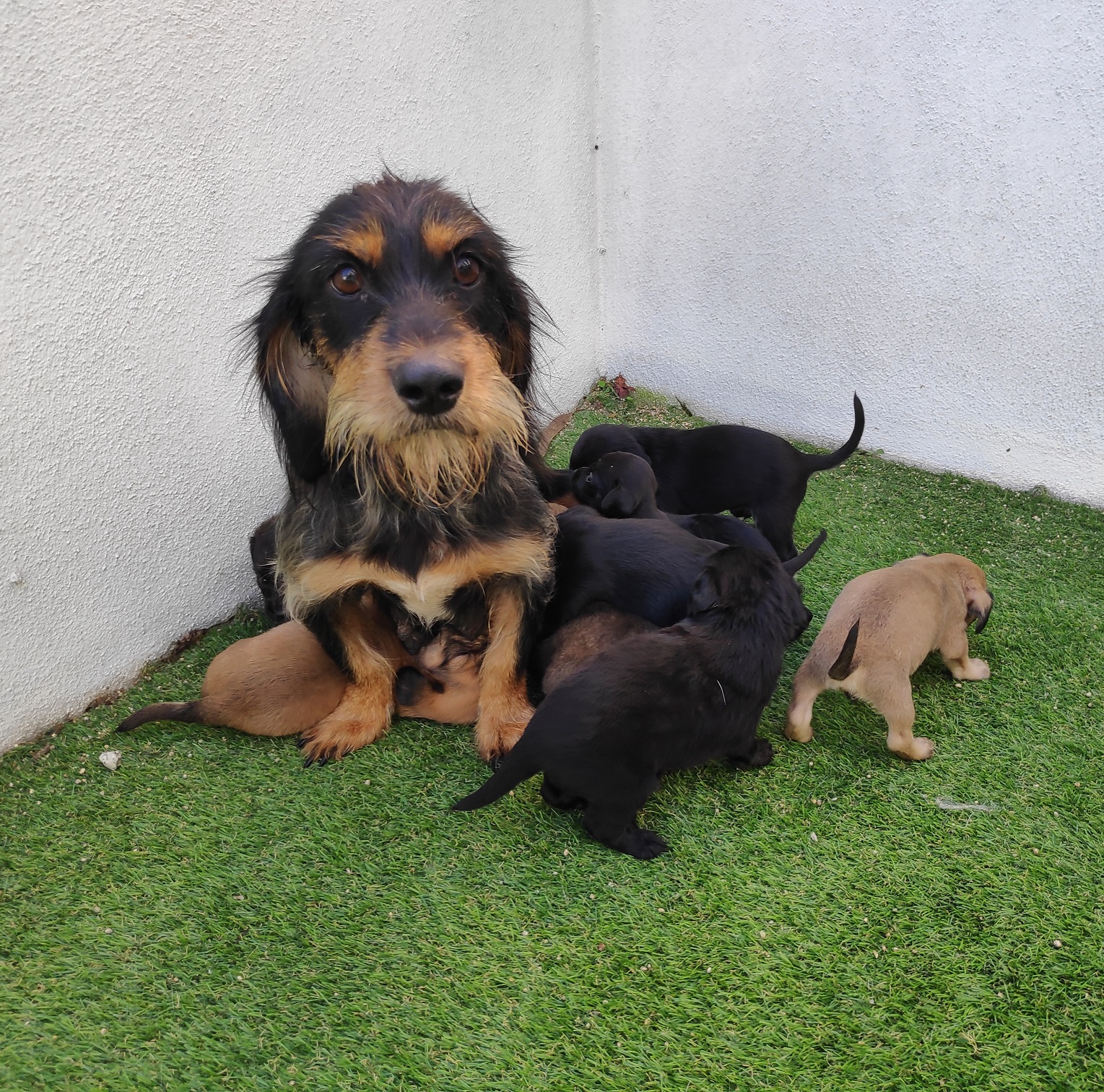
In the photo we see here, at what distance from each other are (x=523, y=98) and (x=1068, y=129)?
9.27ft

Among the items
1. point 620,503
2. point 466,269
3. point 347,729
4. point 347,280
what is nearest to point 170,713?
point 347,729

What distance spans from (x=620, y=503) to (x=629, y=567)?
545mm

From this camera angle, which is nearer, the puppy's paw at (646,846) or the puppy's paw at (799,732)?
the puppy's paw at (646,846)

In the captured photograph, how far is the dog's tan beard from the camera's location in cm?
200

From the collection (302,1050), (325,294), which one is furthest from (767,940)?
(325,294)

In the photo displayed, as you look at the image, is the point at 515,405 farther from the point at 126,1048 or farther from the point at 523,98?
the point at 523,98

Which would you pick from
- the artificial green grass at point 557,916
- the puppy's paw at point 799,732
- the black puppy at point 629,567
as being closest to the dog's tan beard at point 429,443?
the black puppy at point 629,567

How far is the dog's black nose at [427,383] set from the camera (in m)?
1.90

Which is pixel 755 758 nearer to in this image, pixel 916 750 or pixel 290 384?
pixel 916 750

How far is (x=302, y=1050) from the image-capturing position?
5.71 ft

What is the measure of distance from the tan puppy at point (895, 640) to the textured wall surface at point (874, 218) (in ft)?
6.05

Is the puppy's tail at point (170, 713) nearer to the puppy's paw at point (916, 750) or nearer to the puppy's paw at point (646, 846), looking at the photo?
the puppy's paw at point (646, 846)

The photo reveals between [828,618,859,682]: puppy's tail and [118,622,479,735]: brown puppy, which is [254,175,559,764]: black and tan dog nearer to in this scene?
[118,622,479,735]: brown puppy

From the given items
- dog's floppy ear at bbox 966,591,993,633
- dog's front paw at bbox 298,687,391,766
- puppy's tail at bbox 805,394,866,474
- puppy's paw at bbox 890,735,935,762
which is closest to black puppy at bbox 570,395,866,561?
puppy's tail at bbox 805,394,866,474
